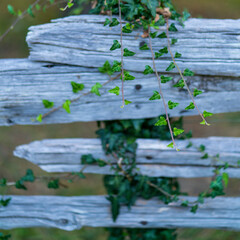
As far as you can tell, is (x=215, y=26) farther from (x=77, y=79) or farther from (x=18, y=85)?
(x=18, y=85)

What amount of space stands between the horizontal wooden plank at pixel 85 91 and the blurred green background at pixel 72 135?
137cm

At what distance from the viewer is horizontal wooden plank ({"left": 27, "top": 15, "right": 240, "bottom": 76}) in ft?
5.47

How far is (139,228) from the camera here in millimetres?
2236

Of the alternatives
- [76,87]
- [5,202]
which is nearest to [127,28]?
[76,87]

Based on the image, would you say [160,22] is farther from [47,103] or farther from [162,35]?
[47,103]

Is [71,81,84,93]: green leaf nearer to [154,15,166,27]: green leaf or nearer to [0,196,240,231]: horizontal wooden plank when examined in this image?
[154,15,166,27]: green leaf

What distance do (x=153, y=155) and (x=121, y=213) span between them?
486 millimetres

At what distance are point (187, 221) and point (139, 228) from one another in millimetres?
362

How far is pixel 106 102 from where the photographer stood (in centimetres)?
181

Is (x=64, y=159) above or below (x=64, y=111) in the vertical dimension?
below

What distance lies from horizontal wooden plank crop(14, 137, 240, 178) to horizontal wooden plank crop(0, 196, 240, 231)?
226mm

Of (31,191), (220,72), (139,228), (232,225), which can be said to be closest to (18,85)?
(220,72)

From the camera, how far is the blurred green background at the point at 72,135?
337cm

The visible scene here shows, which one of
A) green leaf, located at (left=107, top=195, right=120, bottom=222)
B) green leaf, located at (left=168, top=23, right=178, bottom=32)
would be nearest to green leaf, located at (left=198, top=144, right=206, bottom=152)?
green leaf, located at (left=107, top=195, right=120, bottom=222)
